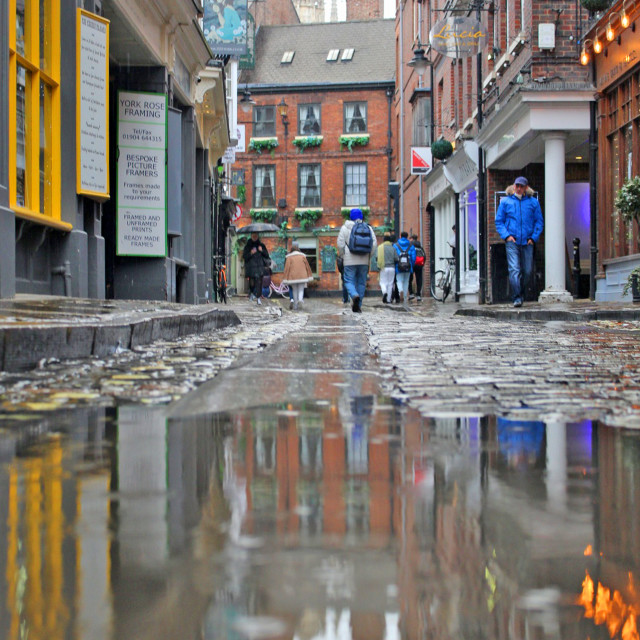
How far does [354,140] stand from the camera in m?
50.4

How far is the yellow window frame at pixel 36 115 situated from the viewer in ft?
25.8

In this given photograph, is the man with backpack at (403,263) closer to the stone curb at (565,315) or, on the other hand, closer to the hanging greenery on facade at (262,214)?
the stone curb at (565,315)

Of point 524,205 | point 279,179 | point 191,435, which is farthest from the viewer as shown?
point 279,179

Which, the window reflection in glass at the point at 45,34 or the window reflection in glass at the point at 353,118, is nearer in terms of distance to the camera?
the window reflection in glass at the point at 45,34

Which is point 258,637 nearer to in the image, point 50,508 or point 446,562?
point 446,562

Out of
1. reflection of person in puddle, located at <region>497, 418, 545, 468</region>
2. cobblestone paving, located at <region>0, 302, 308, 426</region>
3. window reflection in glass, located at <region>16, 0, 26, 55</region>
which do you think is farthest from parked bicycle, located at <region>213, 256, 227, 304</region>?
reflection of person in puddle, located at <region>497, 418, 545, 468</region>

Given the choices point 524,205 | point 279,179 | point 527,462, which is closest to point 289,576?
point 527,462

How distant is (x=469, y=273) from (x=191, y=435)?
2410 cm

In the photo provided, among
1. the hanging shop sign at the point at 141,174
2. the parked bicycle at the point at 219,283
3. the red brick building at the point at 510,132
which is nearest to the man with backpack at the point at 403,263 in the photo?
the red brick building at the point at 510,132

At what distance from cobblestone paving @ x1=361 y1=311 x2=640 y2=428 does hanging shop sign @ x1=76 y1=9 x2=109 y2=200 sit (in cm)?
390

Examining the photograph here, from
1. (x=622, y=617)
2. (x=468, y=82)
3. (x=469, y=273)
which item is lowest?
(x=622, y=617)

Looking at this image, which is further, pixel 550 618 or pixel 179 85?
pixel 179 85

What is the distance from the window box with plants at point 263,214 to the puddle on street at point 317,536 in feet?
159

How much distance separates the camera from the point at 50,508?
1624 mm
